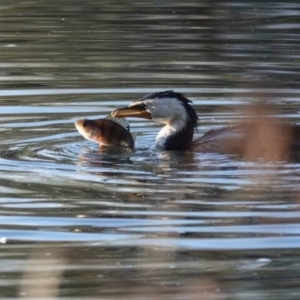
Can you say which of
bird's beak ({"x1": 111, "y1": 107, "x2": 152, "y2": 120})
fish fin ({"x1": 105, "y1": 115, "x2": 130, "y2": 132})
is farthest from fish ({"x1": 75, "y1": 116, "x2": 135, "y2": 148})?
bird's beak ({"x1": 111, "y1": 107, "x2": 152, "y2": 120})

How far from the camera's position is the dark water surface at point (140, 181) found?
6871 millimetres

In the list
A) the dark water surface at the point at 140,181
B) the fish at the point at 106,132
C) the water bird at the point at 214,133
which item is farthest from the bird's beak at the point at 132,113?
the dark water surface at the point at 140,181

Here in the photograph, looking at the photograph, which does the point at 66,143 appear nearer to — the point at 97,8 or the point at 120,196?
the point at 120,196

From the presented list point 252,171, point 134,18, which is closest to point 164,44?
point 134,18

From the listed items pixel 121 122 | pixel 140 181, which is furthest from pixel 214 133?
Result: pixel 140 181

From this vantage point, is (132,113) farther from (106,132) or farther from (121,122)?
(106,132)

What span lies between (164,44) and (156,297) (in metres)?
11.5

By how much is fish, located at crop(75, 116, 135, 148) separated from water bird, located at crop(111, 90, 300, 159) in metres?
0.30

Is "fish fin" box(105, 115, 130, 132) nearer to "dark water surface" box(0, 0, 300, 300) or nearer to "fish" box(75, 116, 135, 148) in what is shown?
"fish" box(75, 116, 135, 148)

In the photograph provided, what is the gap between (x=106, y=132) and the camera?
1105 centimetres

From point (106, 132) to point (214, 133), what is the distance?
102 cm

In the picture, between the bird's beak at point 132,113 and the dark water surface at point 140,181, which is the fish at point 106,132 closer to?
the dark water surface at point 140,181

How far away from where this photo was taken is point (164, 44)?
1759cm

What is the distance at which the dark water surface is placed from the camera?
271 inches
